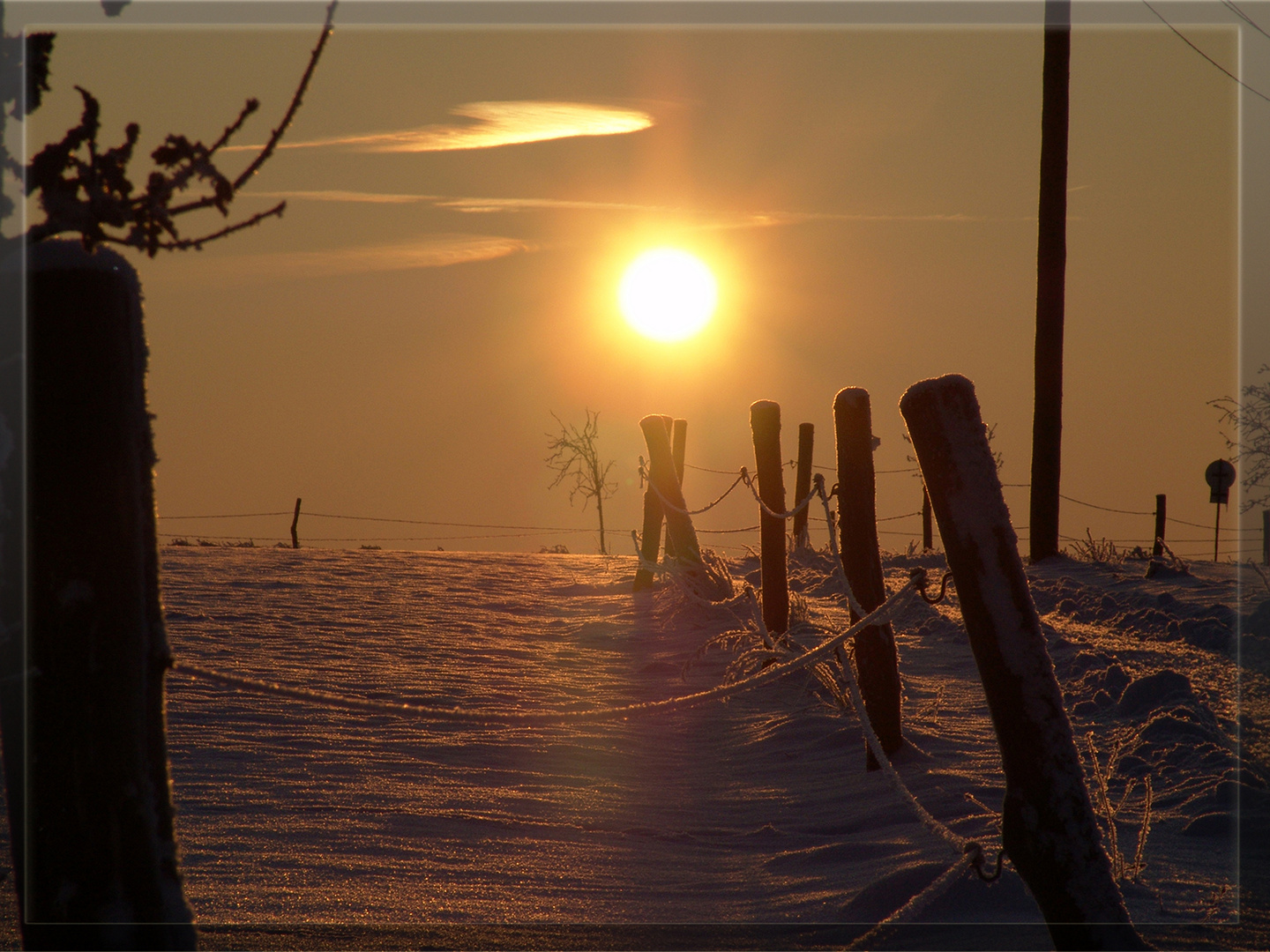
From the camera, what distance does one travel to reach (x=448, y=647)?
8203mm

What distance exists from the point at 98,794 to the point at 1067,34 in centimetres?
1295

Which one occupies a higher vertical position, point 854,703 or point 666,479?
point 666,479

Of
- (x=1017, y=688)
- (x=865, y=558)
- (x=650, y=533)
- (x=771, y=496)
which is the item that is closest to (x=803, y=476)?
(x=650, y=533)

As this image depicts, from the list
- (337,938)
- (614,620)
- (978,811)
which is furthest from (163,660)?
(614,620)

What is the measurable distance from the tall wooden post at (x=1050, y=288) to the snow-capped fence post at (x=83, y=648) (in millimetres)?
11544

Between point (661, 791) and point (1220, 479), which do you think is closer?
point (661, 791)

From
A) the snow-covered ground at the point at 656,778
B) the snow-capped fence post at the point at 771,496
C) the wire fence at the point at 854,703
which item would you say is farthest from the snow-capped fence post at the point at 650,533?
the wire fence at the point at 854,703

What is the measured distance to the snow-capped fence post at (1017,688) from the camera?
2371 mm

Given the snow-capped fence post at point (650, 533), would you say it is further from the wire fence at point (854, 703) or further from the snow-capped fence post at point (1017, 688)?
the snow-capped fence post at point (1017, 688)

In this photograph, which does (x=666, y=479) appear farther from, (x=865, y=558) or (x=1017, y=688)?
(x=1017, y=688)

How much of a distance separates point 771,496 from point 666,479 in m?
3.37

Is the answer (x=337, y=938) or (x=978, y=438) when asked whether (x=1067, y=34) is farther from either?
(x=337, y=938)

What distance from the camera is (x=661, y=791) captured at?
15.3ft

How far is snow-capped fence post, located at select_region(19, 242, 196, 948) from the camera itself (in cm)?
195
